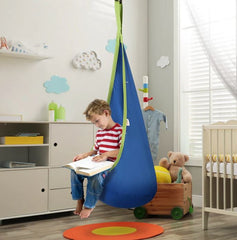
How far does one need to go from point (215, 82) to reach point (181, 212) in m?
1.26

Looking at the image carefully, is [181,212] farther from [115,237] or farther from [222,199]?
[115,237]

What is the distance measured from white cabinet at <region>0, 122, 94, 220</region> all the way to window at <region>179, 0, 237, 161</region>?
1.02m

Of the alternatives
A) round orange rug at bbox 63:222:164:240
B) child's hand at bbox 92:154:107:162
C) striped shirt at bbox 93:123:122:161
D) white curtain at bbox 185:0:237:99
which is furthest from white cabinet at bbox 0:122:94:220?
white curtain at bbox 185:0:237:99

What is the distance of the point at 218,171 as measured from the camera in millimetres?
2812

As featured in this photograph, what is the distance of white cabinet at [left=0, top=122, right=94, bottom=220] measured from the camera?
3104 millimetres

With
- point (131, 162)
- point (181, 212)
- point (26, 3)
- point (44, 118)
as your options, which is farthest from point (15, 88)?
point (181, 212)

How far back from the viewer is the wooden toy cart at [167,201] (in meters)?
3.23

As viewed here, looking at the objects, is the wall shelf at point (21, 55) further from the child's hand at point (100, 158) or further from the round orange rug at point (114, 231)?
the round orange rug at point (114, 231)

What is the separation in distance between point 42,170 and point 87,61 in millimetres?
1179

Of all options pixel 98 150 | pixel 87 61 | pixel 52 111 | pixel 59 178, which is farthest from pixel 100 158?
pixel 87 61

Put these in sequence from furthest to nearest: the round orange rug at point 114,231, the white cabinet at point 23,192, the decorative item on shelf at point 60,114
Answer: the decorative item on shelf at point 60,114 → the white cabinet at point 23,192 → the round orange rug at point 114,231

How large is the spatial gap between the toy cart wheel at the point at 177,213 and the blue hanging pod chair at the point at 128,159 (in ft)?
2.02

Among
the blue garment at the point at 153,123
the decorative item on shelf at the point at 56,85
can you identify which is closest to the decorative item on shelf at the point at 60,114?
the decorative item on shelf at the point at 56,85

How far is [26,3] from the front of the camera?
3531mm
